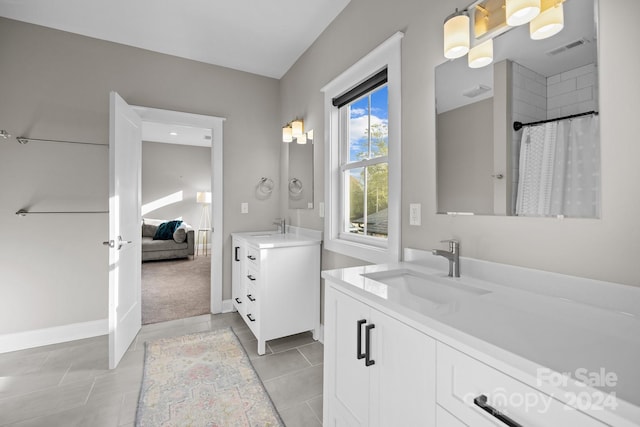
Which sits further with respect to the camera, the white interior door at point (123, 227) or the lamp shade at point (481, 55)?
the white interior door at point (123, 227)

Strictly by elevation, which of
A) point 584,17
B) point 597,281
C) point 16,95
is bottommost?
point 597,281

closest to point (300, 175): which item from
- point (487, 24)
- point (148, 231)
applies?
point (487, 24)

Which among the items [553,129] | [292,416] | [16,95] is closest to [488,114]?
[553,129]

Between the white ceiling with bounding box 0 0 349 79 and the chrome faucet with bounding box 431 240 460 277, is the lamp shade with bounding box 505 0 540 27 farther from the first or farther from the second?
the white ceiling with bounding box 0 0 349 79

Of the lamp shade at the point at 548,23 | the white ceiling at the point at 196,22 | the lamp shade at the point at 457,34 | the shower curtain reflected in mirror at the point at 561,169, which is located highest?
the white ceiling at the point at 196,22

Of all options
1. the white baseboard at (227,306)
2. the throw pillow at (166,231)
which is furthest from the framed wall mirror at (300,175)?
the throw pillow at (166,231)

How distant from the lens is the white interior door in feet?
6.80

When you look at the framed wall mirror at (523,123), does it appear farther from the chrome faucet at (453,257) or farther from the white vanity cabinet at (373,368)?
the white vanity cabinet at (373,368)

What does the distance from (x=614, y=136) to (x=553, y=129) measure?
0.16 metres

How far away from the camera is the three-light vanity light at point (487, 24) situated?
1025mm

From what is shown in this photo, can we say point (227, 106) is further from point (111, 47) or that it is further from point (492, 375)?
point (492, 375)

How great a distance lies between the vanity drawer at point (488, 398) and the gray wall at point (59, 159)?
3.03m

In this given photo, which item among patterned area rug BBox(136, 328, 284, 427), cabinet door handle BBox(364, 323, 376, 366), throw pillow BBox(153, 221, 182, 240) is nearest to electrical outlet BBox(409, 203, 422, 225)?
cabinet door handle BBox(364, 323, 376, 366)

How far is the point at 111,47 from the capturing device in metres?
2.73
